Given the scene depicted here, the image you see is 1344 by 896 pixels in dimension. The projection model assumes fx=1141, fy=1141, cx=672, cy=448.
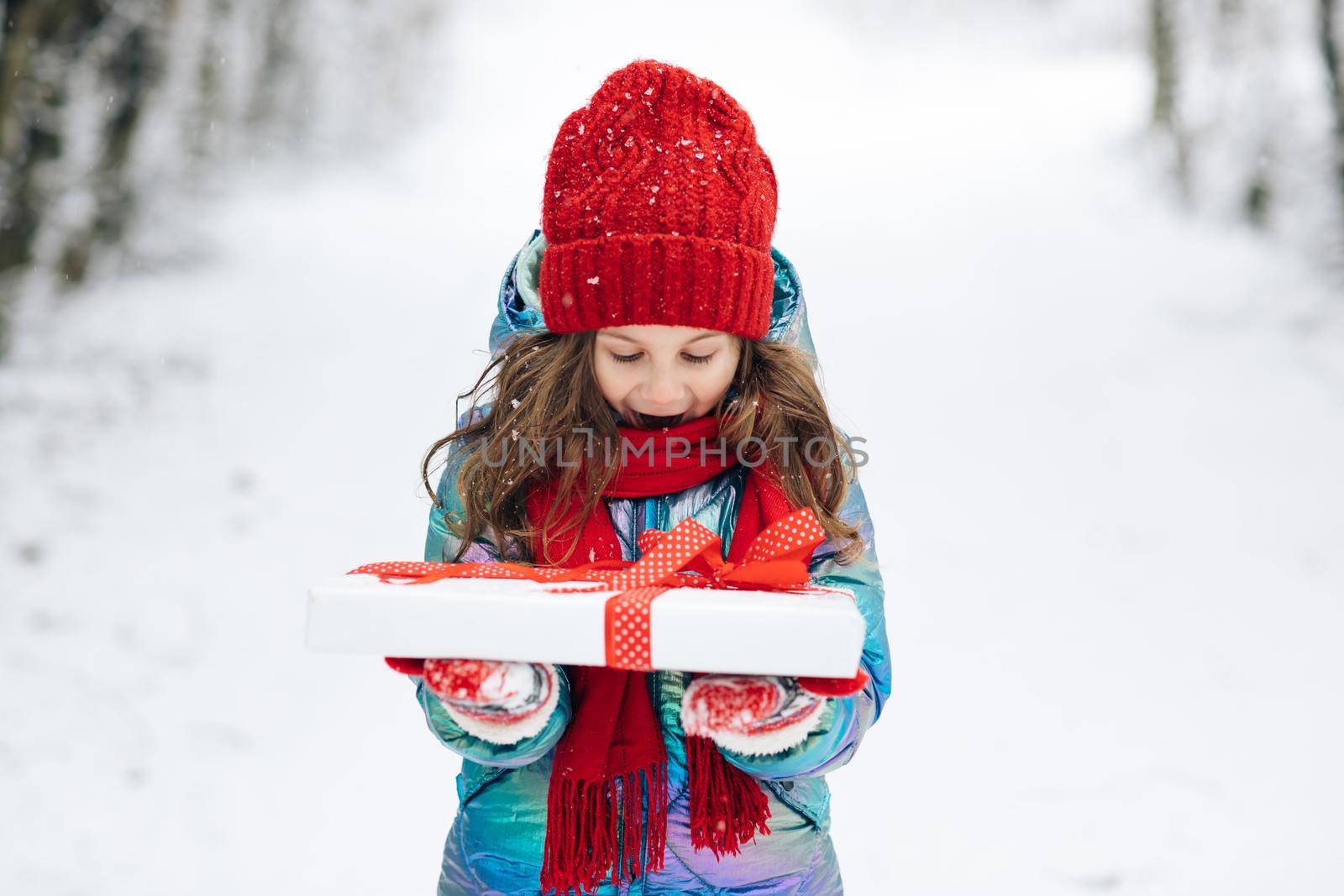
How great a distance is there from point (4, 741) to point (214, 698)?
1.93 ft

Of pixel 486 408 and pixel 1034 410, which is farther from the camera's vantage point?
pixel 1034 410

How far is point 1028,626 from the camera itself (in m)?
4.15

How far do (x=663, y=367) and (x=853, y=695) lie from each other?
1.60ft

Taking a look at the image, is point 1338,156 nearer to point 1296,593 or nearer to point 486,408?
point 1296,593

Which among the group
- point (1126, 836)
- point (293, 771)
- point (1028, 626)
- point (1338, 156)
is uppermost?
point (1338, 156)

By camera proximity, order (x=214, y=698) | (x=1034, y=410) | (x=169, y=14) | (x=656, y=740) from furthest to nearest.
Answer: (x=169, y=14) < (x=1034, y=410) < (x=214, y=698) < (x=656, y=740)

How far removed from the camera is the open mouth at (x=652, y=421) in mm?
1599

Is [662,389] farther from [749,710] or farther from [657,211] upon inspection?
[749,710]

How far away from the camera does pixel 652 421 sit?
1.61 metres

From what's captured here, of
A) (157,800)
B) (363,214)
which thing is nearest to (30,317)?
(363,214)

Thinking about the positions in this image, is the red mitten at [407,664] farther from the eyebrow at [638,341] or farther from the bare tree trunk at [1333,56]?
the bare tree trunk at [1333,56]

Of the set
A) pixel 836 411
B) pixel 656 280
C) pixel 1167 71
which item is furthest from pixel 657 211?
pixel 1167 71

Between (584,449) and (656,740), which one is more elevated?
(584,449)

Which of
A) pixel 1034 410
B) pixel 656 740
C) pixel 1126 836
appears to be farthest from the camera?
pixel 1034 410
